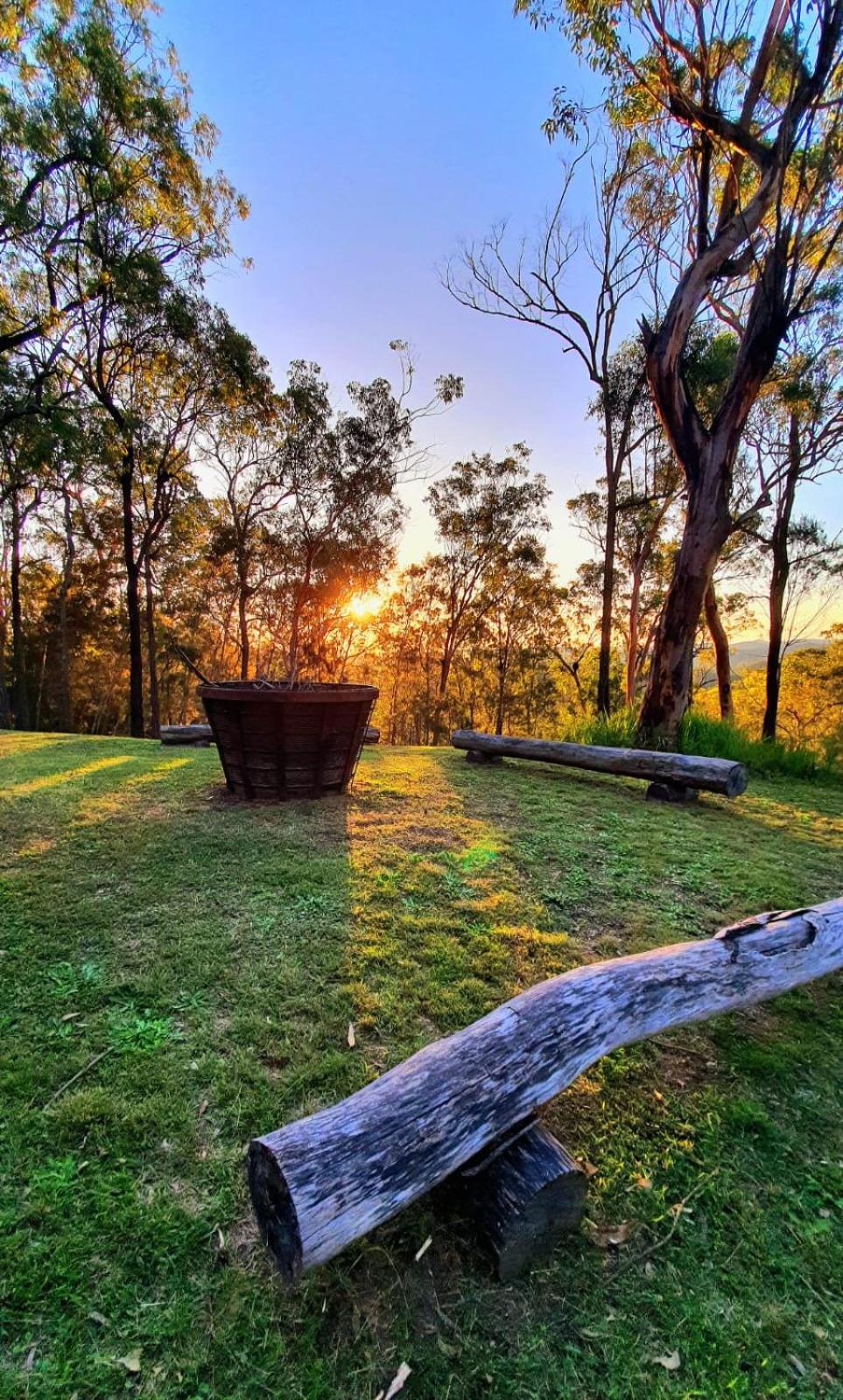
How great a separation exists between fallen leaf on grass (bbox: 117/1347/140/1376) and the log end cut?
204 millimetres

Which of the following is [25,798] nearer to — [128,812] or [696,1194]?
[128,812]

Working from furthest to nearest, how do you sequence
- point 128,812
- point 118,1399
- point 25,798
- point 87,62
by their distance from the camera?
point 87,62 → point 25,798 → point 128,812 → point 118,1399

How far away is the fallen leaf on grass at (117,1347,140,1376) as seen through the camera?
2.68 feet

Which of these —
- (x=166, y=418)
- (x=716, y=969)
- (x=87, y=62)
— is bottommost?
(x=716, y=969)

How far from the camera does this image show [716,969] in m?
1.55

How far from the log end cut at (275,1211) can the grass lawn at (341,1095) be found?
0.12m

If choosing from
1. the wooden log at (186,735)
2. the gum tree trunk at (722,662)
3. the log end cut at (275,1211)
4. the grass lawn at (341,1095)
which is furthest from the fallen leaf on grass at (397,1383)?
the gum tree trunk at (722,662)

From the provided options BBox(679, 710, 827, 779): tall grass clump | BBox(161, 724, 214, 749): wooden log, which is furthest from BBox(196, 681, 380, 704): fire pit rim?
BBox(679, 710, 827, 779): tall grass clump

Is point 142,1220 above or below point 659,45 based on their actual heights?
below

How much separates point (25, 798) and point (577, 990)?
11.7 feet

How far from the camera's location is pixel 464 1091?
1.05m

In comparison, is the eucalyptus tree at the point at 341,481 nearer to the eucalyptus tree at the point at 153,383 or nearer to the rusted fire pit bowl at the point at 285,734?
the eucalyptus tree at the point at 153,383

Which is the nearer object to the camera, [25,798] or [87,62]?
[25,798]

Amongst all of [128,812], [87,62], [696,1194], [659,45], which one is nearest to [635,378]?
[659,45]
